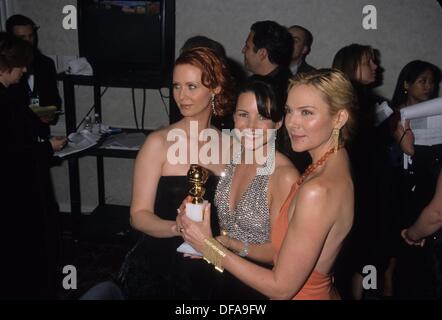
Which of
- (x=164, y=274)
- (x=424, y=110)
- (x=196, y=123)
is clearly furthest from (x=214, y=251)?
(x=424, y=110)

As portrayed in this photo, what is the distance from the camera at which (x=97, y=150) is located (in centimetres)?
388

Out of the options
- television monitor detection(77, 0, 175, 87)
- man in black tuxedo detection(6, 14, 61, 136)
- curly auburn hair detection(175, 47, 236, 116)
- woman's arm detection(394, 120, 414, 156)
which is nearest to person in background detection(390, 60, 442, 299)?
woman's arm detection(394, 120, 414, 156)

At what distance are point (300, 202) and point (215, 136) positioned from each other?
Answer: 3.49ft

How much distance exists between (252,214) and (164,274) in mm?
517

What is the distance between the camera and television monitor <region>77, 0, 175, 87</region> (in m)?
3.91

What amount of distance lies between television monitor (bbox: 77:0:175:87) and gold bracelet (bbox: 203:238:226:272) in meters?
2.58

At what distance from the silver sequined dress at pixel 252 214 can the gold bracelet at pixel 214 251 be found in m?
0.44

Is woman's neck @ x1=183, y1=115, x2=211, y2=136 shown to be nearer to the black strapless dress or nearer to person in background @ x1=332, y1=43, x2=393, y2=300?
the black strapless dress

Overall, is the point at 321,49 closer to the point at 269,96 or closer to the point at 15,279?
the point at 269,96

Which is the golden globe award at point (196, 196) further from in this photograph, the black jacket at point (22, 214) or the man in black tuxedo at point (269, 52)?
the man in black tuxedo at point (269, 52)

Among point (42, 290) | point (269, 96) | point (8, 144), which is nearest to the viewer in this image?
point (269, 96)

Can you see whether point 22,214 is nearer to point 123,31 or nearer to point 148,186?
point 148,186

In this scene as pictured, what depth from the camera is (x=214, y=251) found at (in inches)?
65.6
